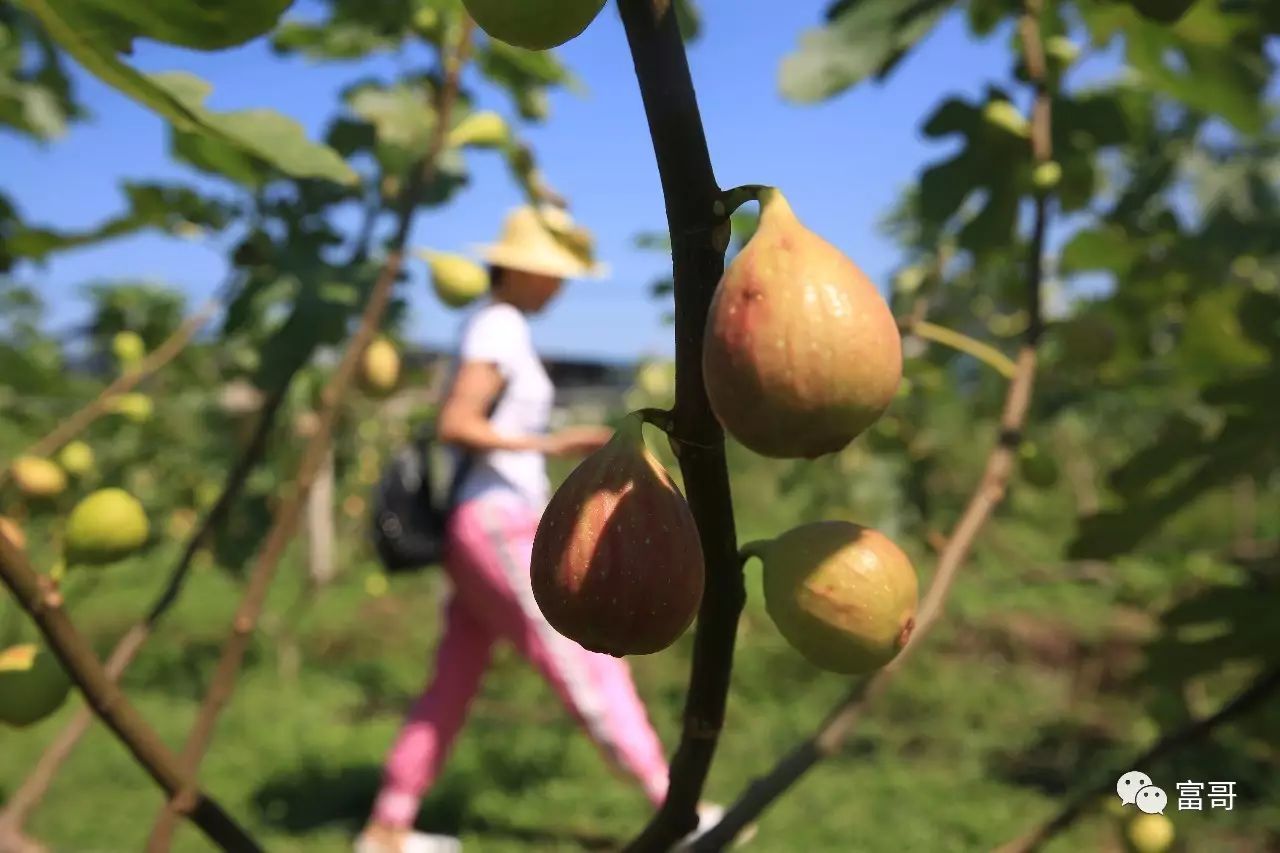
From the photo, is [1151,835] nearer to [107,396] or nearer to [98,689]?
[98,689]

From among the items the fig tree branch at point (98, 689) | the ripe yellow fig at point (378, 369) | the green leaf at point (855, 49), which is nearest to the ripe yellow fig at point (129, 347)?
the ripe yellow fig at point (378, 369)

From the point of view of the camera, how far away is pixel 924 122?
4.93 feet

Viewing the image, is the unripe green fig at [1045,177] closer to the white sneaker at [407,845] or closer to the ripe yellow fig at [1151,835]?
the ripe yellow fig at [1151,835]

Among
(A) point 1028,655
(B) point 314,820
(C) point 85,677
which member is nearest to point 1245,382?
(C) point 85,677

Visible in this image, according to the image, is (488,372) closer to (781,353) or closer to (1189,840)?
(781,353)

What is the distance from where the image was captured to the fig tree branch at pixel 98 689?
23.6 inches

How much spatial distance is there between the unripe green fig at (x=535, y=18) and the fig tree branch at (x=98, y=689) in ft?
A: 1.38

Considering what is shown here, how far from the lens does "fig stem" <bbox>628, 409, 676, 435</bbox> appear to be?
16.5 inches

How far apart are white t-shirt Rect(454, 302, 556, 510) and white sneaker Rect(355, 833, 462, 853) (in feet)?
2.97

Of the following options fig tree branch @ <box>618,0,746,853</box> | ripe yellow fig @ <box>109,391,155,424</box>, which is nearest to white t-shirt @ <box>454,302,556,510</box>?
ripe yellow fig @ <box>109,391,155,424</box>

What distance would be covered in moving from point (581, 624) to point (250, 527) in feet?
7.89

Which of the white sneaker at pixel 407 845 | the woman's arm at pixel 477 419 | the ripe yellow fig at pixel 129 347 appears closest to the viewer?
the woman's arm at pixel 477 419

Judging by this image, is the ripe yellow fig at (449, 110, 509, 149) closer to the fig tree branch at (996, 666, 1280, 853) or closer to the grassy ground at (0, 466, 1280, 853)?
the grassy ground at (0, 466, 1280, 853)

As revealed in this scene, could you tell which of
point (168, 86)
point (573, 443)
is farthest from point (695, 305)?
point (573, 443)
